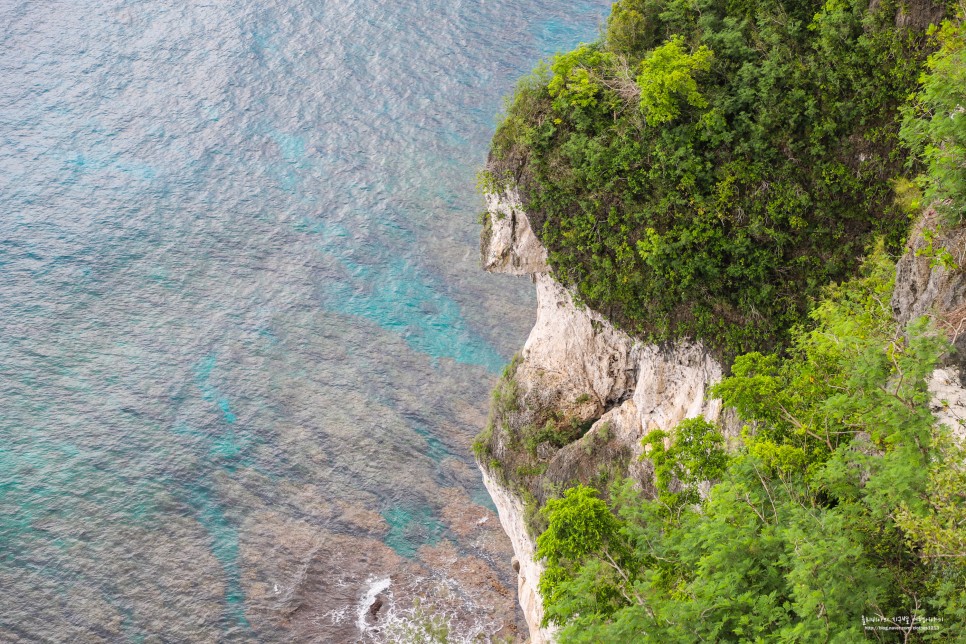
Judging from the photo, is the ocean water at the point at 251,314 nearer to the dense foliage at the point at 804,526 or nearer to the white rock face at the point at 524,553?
the white rock face at the point at 524,553

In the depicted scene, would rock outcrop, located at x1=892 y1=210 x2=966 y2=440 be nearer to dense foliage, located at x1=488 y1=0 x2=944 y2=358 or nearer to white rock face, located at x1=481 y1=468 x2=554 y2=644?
dense foliage, located at x1=488 y1=0 x2=944 y2=358

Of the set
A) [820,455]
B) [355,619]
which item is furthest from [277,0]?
[820,455]

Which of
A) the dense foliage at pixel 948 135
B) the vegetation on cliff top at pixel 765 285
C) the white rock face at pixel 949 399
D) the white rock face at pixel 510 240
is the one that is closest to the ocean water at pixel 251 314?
the vegetation on cliff top at pixel 765 285

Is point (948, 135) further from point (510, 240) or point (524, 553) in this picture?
point (524, 553)

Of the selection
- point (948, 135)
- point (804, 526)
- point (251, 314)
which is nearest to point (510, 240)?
point (948, 135)

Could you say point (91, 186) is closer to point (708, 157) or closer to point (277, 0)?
point (277, 0)
